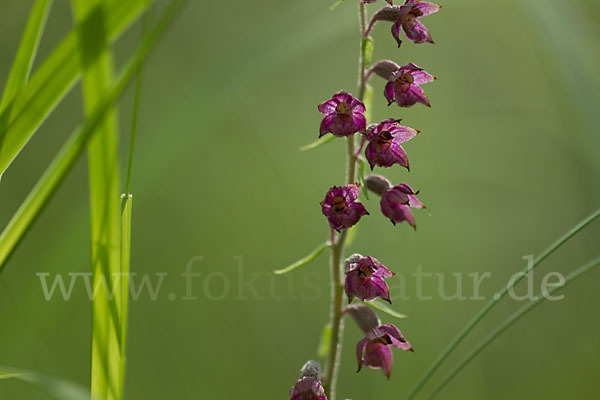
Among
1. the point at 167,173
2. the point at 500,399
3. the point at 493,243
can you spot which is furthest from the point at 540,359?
the point at 167,173

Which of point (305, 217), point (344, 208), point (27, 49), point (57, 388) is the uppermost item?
point (305, 217)

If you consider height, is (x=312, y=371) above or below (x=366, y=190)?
below

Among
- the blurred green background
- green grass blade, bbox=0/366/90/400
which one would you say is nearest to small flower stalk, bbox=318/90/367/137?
green grass blade, bbox=0/366/90/400

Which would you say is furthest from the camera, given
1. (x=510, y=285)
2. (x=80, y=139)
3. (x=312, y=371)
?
(x=312, y=371)

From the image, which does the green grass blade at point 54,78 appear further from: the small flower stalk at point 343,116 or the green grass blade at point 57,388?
the small flower stalk at point 343,116

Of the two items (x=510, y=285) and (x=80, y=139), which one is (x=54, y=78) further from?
(x=510, y=285)

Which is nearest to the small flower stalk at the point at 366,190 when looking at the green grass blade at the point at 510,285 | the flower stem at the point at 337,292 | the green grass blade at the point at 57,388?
the flower stem at the point at 337,292

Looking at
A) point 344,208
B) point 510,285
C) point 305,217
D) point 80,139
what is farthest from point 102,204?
point 305,217
